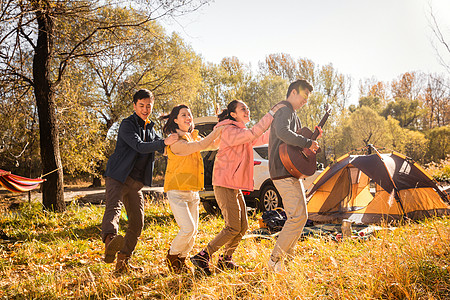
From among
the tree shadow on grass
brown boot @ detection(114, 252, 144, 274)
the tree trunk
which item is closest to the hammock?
the tree shadow on grass

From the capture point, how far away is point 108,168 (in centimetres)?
367

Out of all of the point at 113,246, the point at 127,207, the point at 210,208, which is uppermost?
the point at 127,207

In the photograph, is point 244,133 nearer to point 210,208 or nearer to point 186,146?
point 186,146

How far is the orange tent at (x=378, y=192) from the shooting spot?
6164 millimetres

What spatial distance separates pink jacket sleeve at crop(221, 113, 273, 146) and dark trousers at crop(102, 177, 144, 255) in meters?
1.09

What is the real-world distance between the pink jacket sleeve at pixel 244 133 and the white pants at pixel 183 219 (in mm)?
662

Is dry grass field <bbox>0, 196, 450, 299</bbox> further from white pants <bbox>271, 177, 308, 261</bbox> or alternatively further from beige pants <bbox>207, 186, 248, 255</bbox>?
beige pants <bbox>207, 186, 248, 255</bbox>

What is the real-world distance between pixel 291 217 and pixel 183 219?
3.40 ft

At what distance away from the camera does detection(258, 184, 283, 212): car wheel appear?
24.6ft

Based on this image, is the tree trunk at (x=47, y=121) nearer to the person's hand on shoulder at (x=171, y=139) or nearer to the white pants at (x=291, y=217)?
the person's hand on shoulder at (x=171, y=139)

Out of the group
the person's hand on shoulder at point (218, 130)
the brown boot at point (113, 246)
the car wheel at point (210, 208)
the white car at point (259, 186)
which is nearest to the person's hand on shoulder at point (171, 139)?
the person's hand on shoulder at point (218, 130)

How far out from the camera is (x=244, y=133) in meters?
3.43

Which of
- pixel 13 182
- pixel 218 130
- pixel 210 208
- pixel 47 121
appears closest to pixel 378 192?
pixel 210 208

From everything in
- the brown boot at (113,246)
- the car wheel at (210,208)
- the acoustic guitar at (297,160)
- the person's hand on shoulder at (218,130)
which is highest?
the person's hand on shoulder at (218,130)
